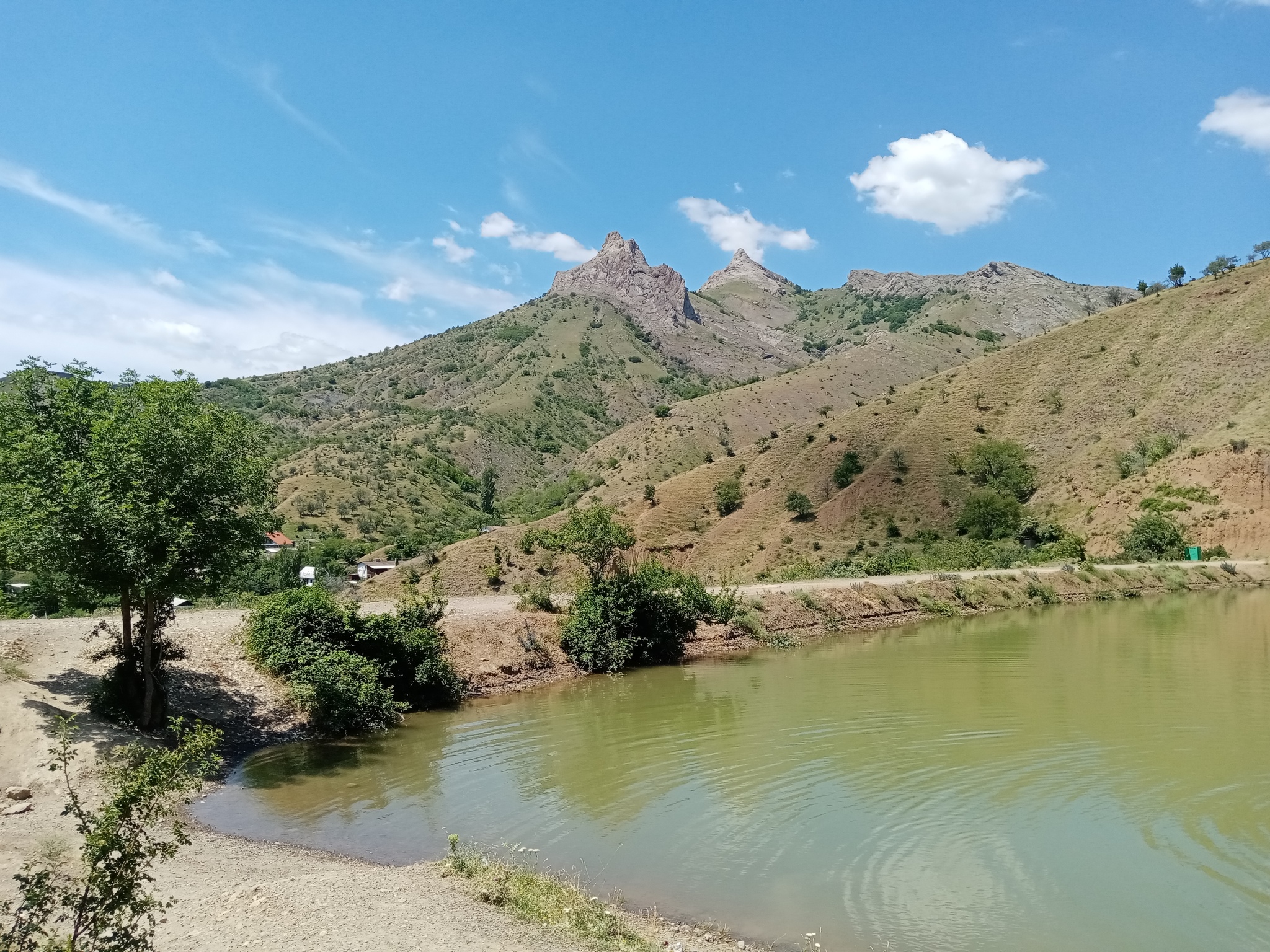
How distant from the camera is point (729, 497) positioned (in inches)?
2463

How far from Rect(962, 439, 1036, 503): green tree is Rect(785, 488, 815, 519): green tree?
11.9 metres

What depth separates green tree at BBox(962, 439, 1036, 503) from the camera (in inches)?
2323

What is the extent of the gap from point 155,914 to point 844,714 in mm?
13970

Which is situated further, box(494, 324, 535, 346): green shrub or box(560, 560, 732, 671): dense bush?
box(494, 324, 535, 346): green shrub

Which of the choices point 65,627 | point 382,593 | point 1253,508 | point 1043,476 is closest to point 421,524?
point 382,593

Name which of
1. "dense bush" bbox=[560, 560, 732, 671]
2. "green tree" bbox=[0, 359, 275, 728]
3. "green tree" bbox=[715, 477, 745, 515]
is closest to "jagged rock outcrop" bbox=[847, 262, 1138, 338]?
"green tree" bbox=[715, 477, 745, 515]

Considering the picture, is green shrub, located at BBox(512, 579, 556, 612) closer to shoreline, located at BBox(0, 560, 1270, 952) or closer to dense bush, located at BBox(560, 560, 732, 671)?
shoreline, located at BBox(0, 560, 1270, 952)

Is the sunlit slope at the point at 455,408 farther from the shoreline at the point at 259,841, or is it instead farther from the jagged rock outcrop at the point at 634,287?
the shoreline at the point at 259,841

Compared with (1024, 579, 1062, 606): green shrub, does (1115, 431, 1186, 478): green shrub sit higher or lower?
higher

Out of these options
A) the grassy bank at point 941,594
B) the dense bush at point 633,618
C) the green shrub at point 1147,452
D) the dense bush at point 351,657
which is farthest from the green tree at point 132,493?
the green shrub at point 1147,452

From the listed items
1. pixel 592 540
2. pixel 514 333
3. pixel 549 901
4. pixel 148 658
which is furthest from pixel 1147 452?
pixel 514 333

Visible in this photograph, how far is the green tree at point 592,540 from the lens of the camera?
27391mm

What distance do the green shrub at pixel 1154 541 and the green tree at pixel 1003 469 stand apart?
941 cm

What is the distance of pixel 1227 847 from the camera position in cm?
1041
